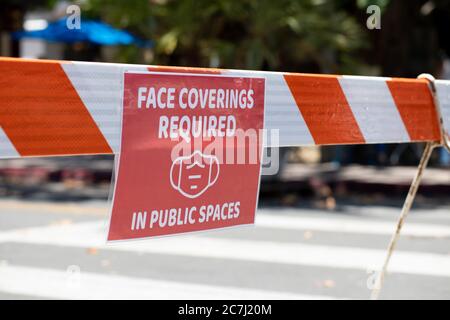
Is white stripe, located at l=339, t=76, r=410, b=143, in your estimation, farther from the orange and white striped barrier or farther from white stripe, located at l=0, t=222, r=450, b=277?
white stripe, located at l=0, t=222, r=450, b=277

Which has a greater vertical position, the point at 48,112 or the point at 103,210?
the point at 103,210

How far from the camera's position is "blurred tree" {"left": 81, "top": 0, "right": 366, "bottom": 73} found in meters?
13.1

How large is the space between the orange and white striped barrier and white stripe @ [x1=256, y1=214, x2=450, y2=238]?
550cm

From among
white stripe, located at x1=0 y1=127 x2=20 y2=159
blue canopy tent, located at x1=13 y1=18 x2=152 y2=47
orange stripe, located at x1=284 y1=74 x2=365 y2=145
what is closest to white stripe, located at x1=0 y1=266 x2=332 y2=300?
orange stripe, located at x1=284 y1=74 x2=365 y2=145

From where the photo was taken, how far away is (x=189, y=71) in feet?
9.35

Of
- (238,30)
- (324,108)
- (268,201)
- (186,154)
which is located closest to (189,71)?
(186,154)

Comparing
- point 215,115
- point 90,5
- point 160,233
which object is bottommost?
point 160,233

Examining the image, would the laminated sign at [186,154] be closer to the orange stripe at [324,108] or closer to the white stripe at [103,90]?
the white stripe at [103,90]

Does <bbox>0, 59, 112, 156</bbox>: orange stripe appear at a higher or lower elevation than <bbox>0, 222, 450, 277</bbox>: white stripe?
lower

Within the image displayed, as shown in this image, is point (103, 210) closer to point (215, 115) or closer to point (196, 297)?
point (196, 297)

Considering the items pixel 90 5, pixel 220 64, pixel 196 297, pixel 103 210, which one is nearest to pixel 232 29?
pixel 220 64

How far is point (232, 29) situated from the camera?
1373cm

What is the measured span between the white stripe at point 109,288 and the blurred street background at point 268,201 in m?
0.02
